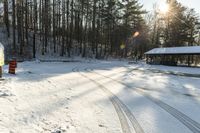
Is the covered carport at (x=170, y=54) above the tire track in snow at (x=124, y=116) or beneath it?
above

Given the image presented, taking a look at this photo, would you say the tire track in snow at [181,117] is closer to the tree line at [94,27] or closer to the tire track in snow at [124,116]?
the tire track in snow at [124,116]

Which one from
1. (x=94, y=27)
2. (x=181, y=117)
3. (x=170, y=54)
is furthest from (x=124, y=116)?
(x=94, y=27)

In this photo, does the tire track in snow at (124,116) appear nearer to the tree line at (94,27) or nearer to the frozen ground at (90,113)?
the frozen ground at (90,113)

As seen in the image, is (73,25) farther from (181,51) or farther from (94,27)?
(181,51)

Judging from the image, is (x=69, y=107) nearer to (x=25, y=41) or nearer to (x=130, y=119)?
(x=130, y=119)

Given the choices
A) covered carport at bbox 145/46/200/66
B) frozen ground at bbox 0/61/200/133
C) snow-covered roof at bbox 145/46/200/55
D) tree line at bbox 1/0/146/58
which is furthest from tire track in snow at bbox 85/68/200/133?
covered carport at bbox 145/46/200/66

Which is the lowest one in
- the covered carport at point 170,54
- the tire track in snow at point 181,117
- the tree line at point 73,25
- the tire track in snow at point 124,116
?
the tire track in snow at point 181,117

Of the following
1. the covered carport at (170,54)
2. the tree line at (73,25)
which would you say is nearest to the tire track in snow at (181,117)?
the tree line at (73,25)

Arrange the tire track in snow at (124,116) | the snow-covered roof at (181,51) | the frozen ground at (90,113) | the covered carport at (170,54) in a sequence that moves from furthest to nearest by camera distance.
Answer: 1. the covered carport at (170,54)
2. the snow-covered roof at (181,51)
3. the tire track in snow at (124,116)
4. the frozen ground at (90,113)

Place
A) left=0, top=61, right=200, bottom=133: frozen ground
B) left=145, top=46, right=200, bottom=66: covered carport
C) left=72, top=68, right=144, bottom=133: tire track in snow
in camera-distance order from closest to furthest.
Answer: left=0, top=61, right=200, bottom=133: frozen ground < left=72, top=68, right=144, bottom=133: tire track in snow < left=145, top=46, right=200, bottom=66: covered carport

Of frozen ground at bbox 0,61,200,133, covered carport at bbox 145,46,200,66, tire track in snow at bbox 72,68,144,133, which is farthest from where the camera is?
covered carport at bbox 145,46,200,66

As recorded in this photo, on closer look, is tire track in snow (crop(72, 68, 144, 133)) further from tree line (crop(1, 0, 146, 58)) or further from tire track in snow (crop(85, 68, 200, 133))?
tree line (crop(1, 0, 146, 58))

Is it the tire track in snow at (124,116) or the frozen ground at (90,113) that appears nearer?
the frozen ground at (90,113)

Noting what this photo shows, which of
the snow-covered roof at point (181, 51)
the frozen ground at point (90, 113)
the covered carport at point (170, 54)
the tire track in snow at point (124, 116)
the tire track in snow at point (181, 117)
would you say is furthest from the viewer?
the covered carport at point (170, 54)
